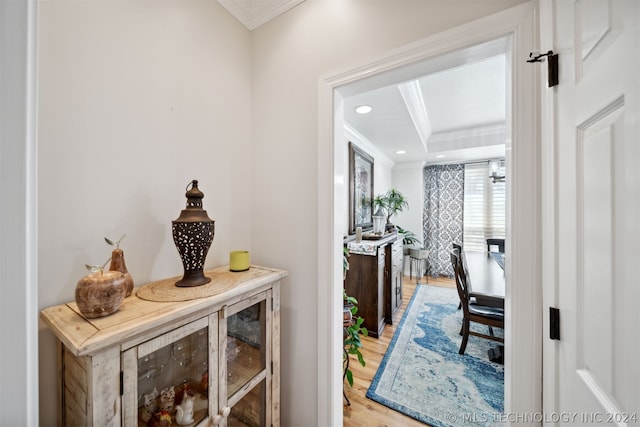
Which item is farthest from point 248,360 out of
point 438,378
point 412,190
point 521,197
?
point 412,190

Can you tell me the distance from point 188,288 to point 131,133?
680mm

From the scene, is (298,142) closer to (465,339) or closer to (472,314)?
(472,314)

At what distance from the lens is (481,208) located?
4.53 meters

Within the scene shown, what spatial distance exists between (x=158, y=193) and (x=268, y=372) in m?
0.98

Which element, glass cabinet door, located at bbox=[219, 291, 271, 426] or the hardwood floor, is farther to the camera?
the hardwood floor

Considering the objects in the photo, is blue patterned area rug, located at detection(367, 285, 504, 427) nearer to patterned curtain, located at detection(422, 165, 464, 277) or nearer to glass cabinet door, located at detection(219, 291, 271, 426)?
glass cabinet door, located at detection(219, 291, 271, 426)

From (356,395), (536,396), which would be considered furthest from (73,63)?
(356,395)

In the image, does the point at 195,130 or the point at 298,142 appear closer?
the point at 195,130

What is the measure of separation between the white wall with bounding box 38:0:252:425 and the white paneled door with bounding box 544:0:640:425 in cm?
140

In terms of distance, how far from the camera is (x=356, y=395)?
1.75 meters

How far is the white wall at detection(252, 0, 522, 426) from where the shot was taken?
114cm

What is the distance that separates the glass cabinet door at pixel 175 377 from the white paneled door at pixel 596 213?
3.54ft

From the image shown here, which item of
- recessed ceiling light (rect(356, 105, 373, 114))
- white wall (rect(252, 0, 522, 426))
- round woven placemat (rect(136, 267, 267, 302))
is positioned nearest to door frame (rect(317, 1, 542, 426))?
white wall (rect(252, 0, 522, 426))

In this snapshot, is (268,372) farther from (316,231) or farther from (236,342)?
(316,231)
